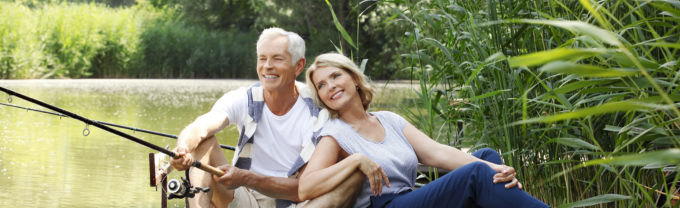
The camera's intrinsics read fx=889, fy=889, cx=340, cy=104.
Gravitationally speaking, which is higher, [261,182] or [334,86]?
[334,86]

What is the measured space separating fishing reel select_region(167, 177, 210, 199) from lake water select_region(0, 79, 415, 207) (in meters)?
1.21

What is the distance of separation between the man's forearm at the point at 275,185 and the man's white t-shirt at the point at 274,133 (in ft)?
0.62

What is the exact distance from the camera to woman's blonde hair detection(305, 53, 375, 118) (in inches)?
98.6

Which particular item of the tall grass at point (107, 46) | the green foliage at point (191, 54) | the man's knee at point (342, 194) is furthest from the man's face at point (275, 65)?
the green foliage at point (191, 54)

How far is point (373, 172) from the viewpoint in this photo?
7.52ft

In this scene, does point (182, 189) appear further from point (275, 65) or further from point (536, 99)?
point (536, 99)

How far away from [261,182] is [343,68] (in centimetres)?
40

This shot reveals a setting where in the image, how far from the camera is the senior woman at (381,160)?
2234 millimetres

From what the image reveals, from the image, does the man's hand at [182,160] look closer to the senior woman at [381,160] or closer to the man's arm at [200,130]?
the man's arm at [200,130]

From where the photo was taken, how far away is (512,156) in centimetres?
298

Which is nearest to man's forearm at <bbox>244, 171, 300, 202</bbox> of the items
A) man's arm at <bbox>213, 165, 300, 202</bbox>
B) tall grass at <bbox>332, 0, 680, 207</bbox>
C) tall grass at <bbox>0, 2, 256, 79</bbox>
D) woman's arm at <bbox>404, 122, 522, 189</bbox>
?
man's arm at <bbox>213, 165, 300, 202</bbox>

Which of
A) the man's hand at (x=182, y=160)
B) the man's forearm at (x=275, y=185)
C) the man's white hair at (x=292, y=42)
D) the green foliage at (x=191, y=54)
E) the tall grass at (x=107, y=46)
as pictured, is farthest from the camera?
the green foliage at (x=191, y=54)

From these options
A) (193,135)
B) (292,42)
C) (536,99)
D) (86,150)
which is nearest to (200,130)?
(193,135)

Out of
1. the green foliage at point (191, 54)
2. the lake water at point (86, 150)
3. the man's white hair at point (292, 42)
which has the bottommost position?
the lake water at point (86, 150)
